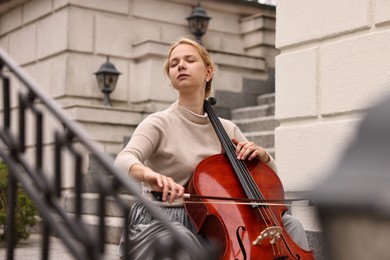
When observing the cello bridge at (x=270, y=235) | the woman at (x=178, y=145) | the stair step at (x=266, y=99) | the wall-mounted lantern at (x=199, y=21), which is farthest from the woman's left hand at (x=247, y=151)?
the wall-mounted lantern at (x=199, y=21)

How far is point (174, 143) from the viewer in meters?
3.24

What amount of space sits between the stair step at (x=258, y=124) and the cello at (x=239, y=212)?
3.95 metres

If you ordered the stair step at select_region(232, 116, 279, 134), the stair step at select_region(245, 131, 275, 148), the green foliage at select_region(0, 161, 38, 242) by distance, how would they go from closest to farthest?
1. the green foliage at select_region(0, 161, 38, 242)
2. the stair step at select_region(245, 131, 275, 148)
3. the stair step at select_region(232, 116, 279, 134)

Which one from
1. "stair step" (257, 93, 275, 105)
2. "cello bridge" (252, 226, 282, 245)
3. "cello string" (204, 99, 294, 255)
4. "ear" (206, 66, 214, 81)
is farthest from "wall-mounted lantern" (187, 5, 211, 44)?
"cello bridge" (252, 226, 282, 245)

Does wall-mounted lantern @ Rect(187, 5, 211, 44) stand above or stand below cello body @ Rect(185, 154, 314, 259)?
above

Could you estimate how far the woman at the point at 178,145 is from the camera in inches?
116

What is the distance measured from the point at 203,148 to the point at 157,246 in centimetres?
147

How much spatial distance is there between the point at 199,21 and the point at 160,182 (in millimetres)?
6798

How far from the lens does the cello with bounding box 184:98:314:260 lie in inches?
110

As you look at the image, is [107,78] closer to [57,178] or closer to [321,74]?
[321,74]

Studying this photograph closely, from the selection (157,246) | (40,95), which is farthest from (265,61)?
(157,246)

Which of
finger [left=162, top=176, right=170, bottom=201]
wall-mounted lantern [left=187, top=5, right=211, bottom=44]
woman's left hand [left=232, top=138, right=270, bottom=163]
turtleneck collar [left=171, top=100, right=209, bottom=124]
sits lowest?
finger [left=162, top=176, right=170, bottom=201]

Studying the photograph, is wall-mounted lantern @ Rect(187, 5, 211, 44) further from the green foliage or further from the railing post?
the railing post

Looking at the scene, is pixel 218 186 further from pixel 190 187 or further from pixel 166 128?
pixel 166 128
